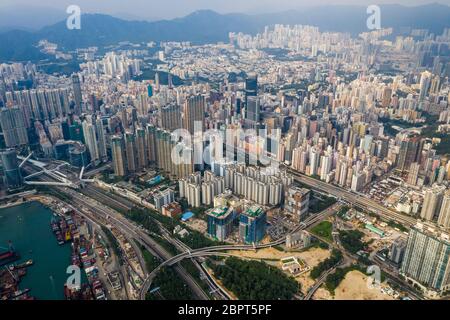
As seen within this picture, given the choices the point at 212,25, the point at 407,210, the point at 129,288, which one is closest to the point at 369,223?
the point at 407,210

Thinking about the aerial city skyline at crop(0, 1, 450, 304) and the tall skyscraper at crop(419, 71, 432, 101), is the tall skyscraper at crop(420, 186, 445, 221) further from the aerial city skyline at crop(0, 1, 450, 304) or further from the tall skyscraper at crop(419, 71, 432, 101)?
the tall skyscraper at crop(419, 71, 432, 101)

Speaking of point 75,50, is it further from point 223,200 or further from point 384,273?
point 384,273

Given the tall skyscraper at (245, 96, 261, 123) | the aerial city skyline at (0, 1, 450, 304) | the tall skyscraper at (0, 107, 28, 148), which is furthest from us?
the tall skyscraper at (245, 96, 261, 123)

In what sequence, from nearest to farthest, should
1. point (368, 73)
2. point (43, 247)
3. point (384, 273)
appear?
point (384, 273)
point (43, 247)
point (368, 73)

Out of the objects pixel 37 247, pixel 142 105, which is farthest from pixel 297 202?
pixel 142 105

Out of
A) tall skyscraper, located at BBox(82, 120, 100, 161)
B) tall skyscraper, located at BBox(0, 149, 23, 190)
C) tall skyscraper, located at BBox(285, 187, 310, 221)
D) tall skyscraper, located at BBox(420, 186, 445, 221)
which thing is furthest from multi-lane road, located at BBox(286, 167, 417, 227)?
tall skyscraper, located at BBox(0, 149, 23, 190)

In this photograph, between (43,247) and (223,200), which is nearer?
(43,247)
